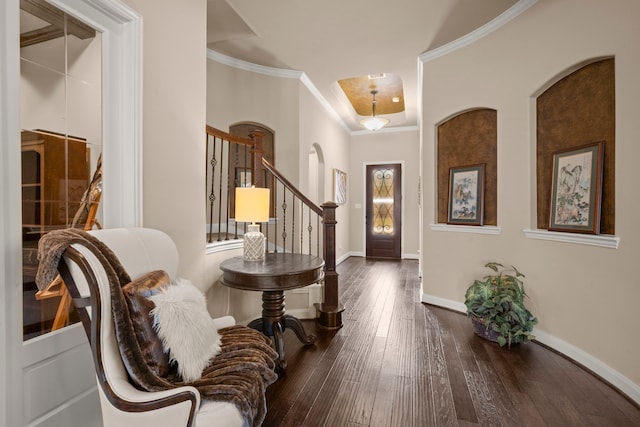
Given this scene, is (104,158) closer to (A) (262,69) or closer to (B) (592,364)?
(A) (262,69)

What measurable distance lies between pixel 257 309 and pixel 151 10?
243 centimetres

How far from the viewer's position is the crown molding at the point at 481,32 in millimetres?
2859

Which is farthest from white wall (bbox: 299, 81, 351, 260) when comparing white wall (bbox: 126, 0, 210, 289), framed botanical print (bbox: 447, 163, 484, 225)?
white wall (bbox: 126, 0, 210, 289)

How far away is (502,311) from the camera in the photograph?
270 cm

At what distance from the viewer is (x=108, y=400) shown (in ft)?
3.30

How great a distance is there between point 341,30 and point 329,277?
2527 millimetres

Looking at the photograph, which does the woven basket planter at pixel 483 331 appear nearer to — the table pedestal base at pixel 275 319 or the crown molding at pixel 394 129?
the table pedestal base at pixel 275 319

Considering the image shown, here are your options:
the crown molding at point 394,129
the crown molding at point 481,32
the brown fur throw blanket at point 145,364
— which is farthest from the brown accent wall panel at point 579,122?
the crown molding at point 394,129

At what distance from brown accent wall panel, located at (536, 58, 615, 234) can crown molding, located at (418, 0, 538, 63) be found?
78 centimetres

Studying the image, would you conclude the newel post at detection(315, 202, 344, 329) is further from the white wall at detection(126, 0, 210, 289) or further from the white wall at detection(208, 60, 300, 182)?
the white wall at detection(208, 60, 300, 182)

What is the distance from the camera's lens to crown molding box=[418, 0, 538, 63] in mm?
2859

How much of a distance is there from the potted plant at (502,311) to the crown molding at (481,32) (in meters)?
2.37

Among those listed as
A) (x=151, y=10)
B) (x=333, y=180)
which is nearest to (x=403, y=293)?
(x=333, y=180)

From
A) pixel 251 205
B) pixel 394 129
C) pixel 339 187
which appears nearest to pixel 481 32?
pixel 251 205
